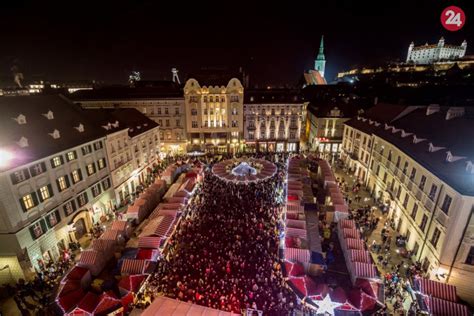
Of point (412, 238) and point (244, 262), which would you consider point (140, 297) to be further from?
point (412, 238)

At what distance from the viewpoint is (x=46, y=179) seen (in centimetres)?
2355

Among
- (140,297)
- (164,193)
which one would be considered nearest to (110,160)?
(164,193)

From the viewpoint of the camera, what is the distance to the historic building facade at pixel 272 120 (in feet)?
177

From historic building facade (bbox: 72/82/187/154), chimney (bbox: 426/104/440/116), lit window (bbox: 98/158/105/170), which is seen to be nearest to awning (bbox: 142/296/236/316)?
lit window (bbox: 98/158/105/170)

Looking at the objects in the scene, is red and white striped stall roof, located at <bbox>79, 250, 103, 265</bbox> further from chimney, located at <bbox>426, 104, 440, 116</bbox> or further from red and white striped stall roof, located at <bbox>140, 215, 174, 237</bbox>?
chimney, located at <bbox>426, 104, 440, 116</bbox>

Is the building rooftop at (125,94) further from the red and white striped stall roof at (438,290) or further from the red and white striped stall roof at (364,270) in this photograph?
the red and white striped stall roof at (438,290)

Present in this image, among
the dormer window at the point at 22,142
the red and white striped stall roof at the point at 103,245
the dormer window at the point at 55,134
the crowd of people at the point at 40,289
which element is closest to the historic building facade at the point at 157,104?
the dormer window at the point at 55,134

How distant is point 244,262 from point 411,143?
25214mm

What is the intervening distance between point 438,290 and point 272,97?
4497 cm

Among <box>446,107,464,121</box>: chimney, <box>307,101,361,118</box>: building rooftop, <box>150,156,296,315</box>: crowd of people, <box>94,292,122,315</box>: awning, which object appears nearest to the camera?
<box>94,292,122,315</box>: awning

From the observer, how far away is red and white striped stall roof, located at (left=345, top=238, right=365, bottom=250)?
2175cm

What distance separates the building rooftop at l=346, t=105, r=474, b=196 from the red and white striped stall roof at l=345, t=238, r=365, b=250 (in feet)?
29.0

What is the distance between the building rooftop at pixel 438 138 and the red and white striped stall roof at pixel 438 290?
730 cm

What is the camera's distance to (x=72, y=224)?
86.0 feet
